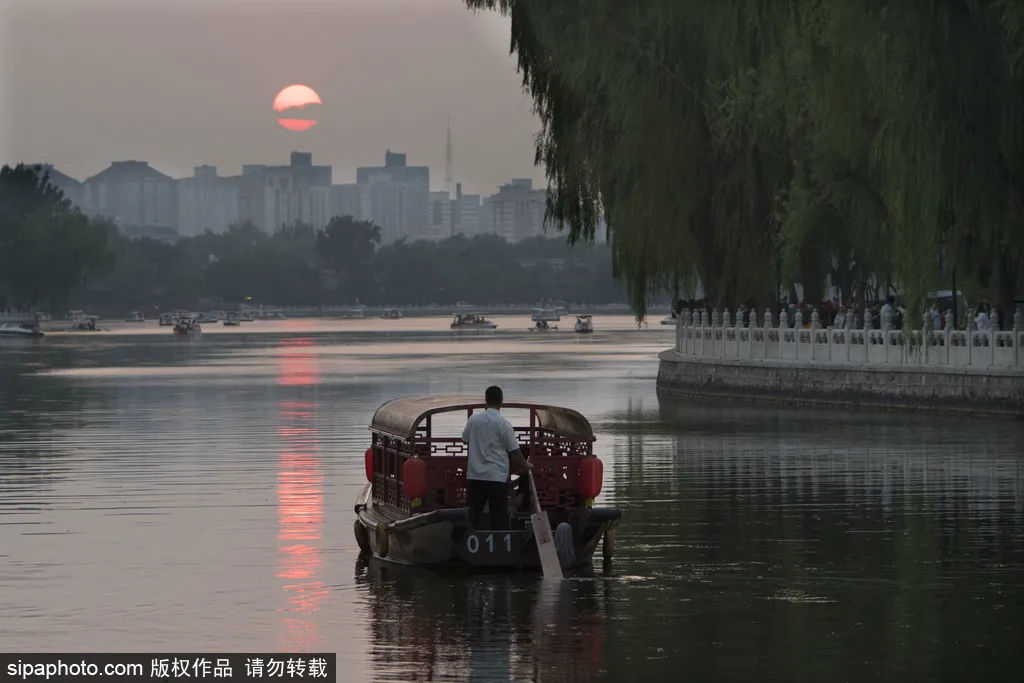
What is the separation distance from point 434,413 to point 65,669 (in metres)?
6.12

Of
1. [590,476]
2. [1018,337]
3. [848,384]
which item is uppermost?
[1018,337]

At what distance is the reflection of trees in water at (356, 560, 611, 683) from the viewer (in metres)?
12.0

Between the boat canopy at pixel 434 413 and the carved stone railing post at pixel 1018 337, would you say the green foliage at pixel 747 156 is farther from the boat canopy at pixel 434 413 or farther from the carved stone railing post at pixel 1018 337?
the boat canopy at pixel 434 413

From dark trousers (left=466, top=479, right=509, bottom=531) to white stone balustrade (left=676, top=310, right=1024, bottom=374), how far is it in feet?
66.9

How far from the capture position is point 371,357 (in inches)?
3290

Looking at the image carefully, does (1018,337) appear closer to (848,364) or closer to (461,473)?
(848,364)

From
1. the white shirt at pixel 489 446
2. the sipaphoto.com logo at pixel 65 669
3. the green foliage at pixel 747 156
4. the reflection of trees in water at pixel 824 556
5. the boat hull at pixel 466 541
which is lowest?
the reflection of trees in water at pixel 824 556

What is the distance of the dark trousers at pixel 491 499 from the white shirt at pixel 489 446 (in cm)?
7

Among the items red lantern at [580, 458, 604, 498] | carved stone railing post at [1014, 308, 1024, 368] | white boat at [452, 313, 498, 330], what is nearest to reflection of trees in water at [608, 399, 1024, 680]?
red lantern at [580, 458, 604, 498]

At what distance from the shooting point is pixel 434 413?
57.2 ft

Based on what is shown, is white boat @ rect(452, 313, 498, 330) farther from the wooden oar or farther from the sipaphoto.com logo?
the sipaphoto.com logo

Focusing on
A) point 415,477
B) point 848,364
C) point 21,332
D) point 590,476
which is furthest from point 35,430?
point 21,332

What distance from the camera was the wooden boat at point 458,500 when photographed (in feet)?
52.4

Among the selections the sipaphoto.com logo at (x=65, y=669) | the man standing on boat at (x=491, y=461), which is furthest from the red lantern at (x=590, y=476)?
the sipaphoto.com logo at (x=65, y=669)
